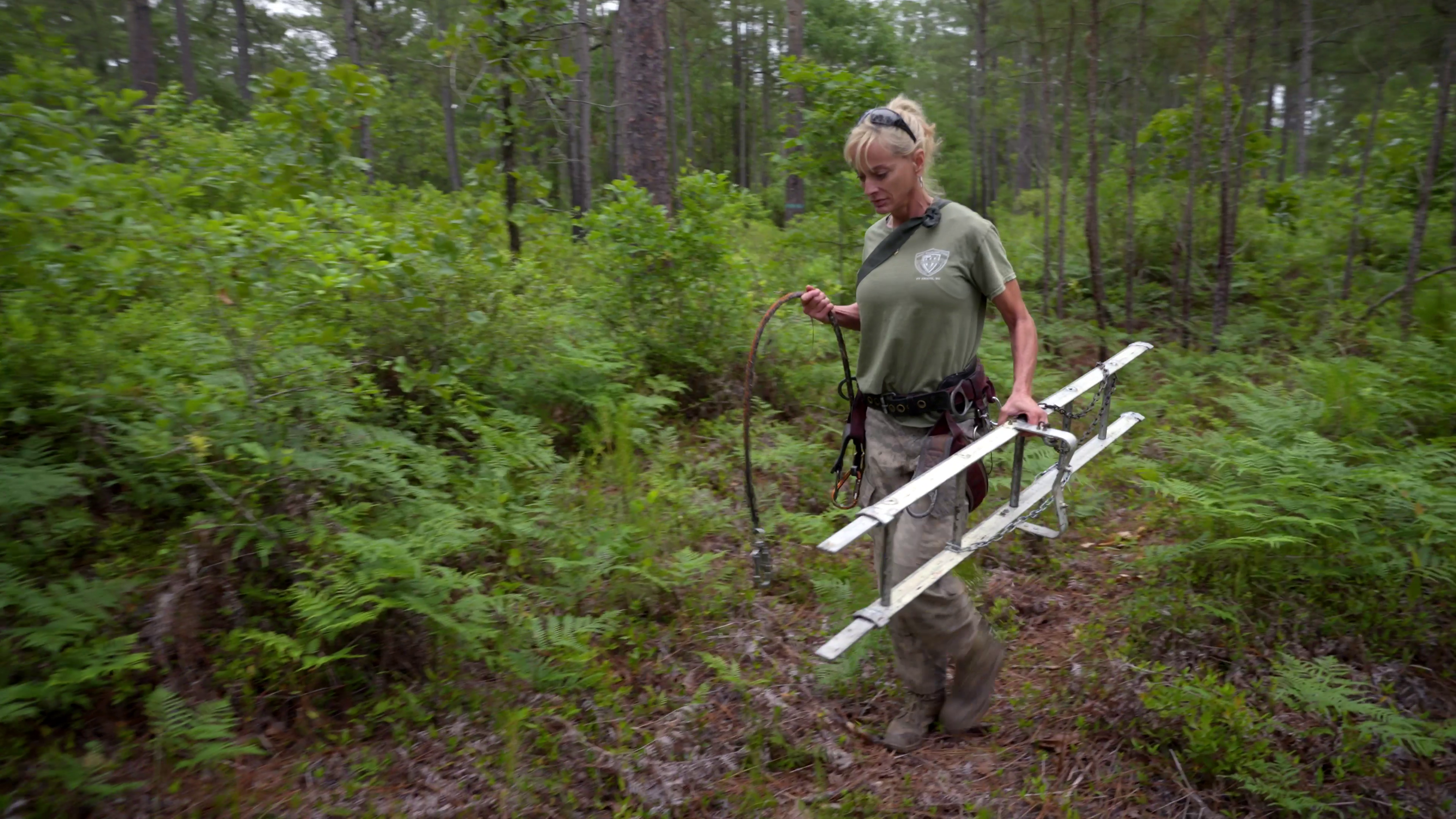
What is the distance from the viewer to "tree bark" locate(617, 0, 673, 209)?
7.91 metres

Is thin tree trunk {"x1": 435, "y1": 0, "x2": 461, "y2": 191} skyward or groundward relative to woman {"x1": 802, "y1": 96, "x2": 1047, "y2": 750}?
skyward

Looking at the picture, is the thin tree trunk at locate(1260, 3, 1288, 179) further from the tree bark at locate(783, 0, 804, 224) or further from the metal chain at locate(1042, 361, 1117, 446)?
the metal chain at locate(1042, 361, 1117, 446)

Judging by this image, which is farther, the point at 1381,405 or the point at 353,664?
the point at 1381,405

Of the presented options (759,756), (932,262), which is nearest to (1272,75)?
(932,262)

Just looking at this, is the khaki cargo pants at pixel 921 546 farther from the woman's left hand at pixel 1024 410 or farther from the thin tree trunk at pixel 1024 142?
the thin tree trunk at pixel 1024 142

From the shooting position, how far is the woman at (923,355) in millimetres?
3219

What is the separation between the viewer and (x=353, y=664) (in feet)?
11.9

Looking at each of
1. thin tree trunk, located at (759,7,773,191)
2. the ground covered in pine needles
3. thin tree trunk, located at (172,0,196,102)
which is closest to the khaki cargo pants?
the ground covered in pine needles

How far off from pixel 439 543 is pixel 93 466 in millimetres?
1704

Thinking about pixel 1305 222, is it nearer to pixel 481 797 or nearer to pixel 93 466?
pixel 481 797

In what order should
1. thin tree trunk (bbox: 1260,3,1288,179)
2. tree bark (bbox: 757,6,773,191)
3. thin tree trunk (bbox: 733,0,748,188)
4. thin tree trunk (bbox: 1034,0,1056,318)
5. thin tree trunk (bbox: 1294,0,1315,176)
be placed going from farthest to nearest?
1. tree bark (bbox: 757,6,773,191)
2. thin tree trunk (bbox: 733,0,748,188)
3. thin tree trunk (bbox: 1260,3,1288,179)
4. thin tree trunk (bbox: 1294,0,1315,176)
5. thin tree trunk (bbox: 1034,0,1056,318)

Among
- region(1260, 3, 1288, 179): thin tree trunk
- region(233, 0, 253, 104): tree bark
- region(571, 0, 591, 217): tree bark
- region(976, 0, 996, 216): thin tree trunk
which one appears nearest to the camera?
region(1260, 3, 1288, 179): thin tree trunk

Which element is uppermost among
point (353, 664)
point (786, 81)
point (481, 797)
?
point (786, 81)

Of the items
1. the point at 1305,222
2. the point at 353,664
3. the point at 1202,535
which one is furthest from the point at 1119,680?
the point at 1305,222
